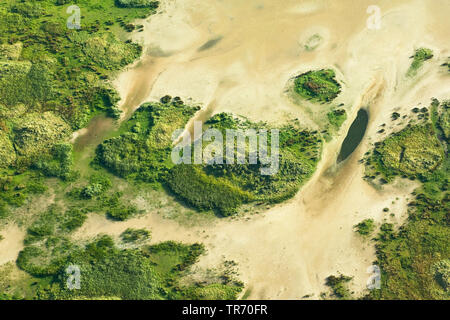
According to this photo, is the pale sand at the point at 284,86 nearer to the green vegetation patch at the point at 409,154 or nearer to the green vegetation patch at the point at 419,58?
the green vegetation patch at the point at 419,58

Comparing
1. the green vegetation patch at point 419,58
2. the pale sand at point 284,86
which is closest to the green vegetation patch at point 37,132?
the pale sand at point 284,86

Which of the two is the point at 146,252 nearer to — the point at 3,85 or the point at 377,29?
the point at 3,85

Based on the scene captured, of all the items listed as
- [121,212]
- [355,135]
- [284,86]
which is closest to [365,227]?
[355,135]

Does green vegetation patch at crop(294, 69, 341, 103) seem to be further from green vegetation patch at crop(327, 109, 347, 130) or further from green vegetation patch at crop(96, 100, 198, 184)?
green vegetation patch at crop(96, 100, 198, 184)

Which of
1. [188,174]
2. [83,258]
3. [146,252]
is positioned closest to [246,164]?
[188,174]

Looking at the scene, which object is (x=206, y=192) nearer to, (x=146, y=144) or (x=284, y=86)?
(x=146, y=144)

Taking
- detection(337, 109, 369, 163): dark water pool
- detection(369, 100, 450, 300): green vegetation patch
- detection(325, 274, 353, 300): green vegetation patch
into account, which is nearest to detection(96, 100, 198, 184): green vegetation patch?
detection(337, 109, 369, 163): dark water pool

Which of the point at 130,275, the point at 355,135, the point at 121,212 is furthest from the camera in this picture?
the point at 355,135
